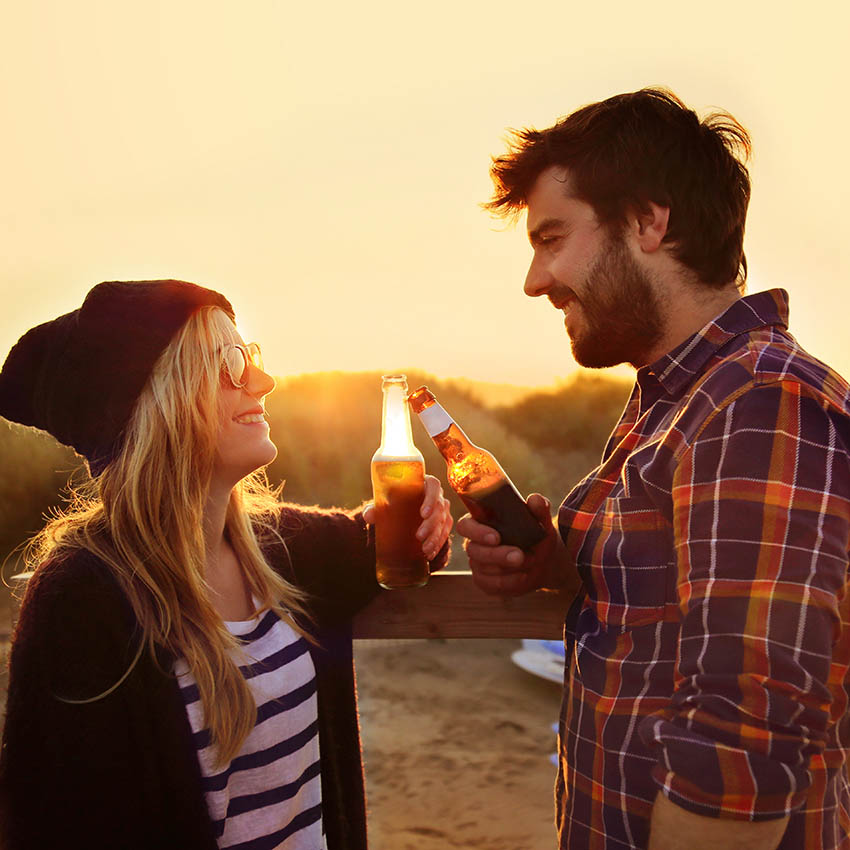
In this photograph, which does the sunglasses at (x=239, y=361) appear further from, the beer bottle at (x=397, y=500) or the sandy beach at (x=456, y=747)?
the sandy beach at (x=456, y=747)

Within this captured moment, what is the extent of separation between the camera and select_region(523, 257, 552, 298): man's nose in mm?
1765

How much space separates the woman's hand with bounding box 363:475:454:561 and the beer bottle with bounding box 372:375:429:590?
0.02 meters

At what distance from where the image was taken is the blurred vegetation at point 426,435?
9945 millimetres

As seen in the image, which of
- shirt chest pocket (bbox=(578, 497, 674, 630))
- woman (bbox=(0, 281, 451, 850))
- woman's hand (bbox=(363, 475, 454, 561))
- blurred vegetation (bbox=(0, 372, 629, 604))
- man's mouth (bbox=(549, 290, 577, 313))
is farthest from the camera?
blurred vegetation (bbox=(0, 372, 629, 604))

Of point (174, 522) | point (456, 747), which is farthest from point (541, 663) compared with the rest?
point (174, 522)

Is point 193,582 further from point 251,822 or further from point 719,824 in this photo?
point 719,824

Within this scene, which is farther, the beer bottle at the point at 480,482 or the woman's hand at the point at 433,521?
the woman's hand at the point at 433,521

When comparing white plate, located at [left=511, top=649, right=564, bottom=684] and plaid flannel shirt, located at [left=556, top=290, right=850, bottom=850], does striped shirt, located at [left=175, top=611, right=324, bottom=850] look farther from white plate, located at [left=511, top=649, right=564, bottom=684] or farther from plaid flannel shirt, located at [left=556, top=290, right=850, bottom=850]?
white plate, located at [left=511, top=649, right=564, bottom=684]

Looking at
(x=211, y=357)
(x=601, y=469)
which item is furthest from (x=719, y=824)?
(x=211, y=357)

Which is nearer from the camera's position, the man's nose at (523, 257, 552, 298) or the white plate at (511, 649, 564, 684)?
the man's nose at (523, 257, 552, 298)

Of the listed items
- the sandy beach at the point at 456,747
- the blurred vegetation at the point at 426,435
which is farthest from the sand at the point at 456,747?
the blurred vegetation at the point at 426,435

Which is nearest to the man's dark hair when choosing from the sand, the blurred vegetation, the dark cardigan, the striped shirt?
the striped shirt

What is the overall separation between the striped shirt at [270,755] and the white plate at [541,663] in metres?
4.62

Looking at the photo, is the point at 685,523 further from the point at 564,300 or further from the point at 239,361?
the point at 239,361
